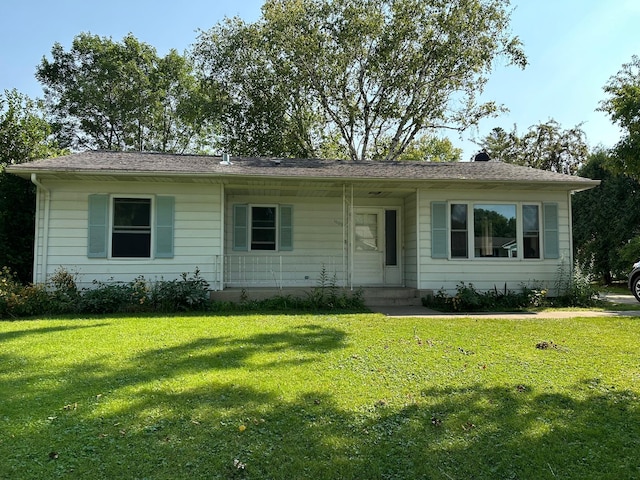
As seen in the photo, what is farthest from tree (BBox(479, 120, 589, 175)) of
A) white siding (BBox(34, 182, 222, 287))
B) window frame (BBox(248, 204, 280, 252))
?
white siding (BBox(34, 182, 222, 287))

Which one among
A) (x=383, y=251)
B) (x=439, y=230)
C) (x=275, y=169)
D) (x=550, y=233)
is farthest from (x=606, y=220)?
(x=275, y=169)

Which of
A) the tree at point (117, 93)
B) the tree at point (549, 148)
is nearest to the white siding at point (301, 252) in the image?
the tree at point (117, 93)

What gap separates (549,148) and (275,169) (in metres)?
20.9

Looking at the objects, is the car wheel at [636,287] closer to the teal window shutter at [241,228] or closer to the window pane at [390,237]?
the window pane at [390,237]

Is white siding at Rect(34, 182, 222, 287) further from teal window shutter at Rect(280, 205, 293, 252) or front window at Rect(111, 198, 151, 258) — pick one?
teal window shutter at Rect(280, 205, 293, 252)

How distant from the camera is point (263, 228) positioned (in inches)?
437

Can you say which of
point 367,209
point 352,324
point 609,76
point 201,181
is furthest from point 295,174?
point 609,76

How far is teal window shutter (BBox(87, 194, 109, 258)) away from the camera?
934 centimetres

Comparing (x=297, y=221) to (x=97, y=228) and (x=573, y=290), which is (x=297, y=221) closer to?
(x=97, y=228)

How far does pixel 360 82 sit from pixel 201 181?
12.8m

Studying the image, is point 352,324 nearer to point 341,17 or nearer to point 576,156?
point 341,17

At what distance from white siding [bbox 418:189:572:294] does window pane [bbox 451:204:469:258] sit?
0.17 metres

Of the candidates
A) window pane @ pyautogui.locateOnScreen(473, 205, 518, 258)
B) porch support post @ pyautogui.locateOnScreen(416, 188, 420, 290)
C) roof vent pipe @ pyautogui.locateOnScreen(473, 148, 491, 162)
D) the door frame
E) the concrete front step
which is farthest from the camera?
A: roof vent pipe @ pyautogui.locateOnScreen(473, 148, 491, 162)

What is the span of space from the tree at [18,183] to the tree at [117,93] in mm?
11973
